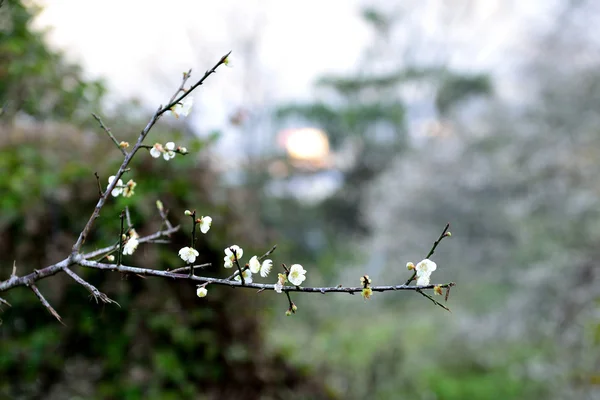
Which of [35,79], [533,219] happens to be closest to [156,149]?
[35,79]

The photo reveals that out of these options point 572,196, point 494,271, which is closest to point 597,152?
point 572,196

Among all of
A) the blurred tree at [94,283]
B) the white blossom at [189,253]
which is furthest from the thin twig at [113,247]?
the blurred tree at [94,283]

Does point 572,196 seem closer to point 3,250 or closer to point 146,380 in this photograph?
point 146,380

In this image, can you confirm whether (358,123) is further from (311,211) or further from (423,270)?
(423,270)

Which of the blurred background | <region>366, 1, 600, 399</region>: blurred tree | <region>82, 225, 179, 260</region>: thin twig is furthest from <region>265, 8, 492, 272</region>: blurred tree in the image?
<region>82, 225, 179, 260</region>: thin twig

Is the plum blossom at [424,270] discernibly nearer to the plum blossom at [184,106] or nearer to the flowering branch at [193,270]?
the flowering branch at [193,270]

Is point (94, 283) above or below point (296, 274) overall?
above

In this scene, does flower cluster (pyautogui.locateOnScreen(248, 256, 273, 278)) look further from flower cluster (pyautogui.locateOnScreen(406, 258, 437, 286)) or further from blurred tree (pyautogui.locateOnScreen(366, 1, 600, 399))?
blurred tree (pyautogui.locateOnScreen(366, 1, 600, 399))

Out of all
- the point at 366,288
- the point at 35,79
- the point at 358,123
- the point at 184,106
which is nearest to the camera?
the point at 366,288
